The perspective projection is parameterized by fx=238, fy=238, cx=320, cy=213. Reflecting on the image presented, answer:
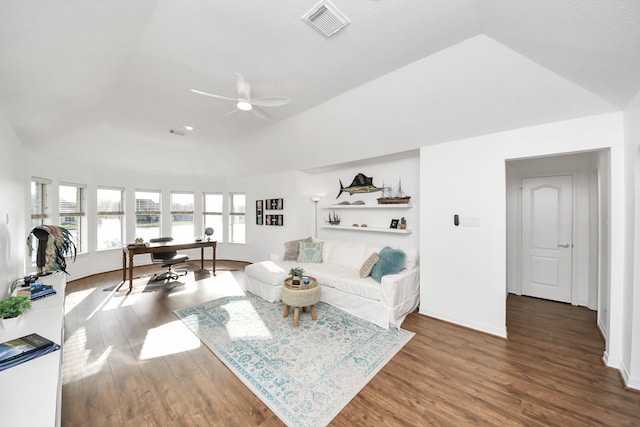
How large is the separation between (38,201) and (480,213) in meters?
7.25

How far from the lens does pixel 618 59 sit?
1.64 metres

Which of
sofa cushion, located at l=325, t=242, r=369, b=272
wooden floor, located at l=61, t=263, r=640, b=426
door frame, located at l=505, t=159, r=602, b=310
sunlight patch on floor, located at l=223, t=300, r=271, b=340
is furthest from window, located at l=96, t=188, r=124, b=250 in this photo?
door frame, located at l=505, t=159, r=602, b=310

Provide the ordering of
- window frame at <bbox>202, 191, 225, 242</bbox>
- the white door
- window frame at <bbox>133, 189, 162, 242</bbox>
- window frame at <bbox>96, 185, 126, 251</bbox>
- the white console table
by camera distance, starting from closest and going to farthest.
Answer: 1. the white console table
2. the white door
3. window frame at <bbox>96, 185, 126, 251</bbox>
4. window frame at <bbox>133, 189, 162, 242</bbox>
5. window frame at <bbox>202, 191, 225, 242</bbox>

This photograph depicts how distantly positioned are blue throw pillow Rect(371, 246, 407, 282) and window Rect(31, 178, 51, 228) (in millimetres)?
5738

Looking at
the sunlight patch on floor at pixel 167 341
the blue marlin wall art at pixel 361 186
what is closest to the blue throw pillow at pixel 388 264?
the blue marlin wall art at pixel 361 186

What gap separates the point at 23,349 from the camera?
134cm

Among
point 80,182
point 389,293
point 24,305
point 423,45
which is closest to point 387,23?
point 423,45

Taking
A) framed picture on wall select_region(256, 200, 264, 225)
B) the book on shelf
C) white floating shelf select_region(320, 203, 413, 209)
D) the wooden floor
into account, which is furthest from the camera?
framed picture on wall select_region(256, 200, 264, 225)

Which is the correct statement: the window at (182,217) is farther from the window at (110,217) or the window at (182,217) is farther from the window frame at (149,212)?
the window at (110,217)

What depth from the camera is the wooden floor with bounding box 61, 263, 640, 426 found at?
68.3 inches

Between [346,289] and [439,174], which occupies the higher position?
[439,174]

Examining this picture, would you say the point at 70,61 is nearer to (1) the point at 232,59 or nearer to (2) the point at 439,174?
(1) the point at 232,59

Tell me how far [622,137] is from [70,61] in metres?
4.91

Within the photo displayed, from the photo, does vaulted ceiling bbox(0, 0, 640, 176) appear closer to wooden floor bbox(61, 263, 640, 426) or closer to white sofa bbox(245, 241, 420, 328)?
white sofa bbox(245, 241, 420, 328)
